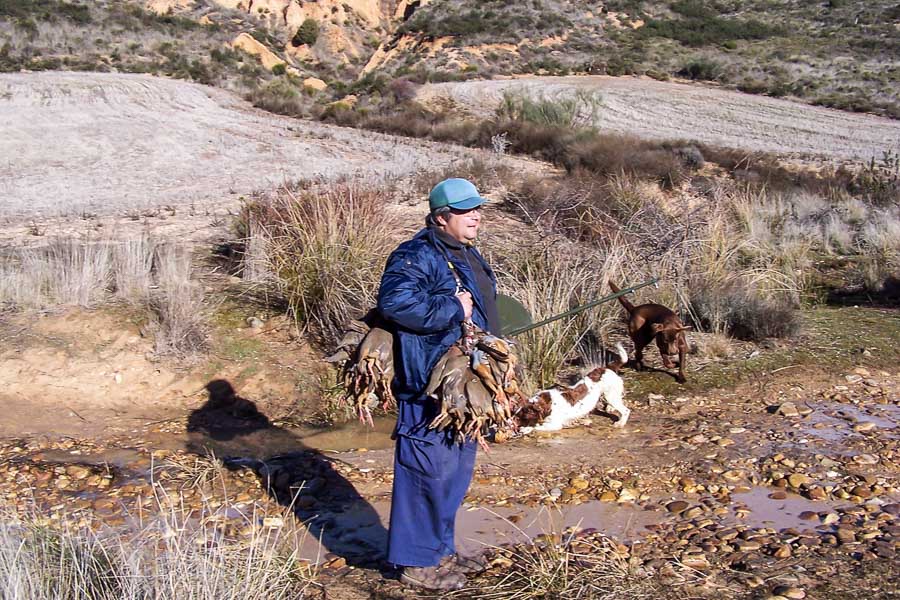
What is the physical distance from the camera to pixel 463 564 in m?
4.02

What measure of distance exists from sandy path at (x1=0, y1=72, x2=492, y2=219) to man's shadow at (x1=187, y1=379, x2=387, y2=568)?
5.86 metres

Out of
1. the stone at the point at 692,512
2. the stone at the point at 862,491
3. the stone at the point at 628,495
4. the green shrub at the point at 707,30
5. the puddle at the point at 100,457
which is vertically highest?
the green shrub at the point at 707,30

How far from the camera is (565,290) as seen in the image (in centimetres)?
736

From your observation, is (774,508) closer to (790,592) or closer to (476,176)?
(790,592)

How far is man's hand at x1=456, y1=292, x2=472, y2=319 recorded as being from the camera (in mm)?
3528

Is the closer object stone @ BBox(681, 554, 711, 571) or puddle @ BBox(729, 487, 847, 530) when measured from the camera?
stone @ BBox(681, 554, 711, 571)

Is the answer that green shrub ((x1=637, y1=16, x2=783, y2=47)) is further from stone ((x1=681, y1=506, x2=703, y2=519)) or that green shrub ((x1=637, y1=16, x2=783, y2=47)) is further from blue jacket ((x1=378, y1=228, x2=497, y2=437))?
blue jacket ((x1=378, y1=228, x2=497, y2=437))

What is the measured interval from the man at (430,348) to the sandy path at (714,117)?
15030 millimetres

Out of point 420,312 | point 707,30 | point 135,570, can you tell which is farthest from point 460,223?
point 707,30

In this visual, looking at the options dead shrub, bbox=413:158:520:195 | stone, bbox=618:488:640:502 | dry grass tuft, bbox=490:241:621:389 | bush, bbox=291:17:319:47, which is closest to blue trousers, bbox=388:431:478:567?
stone, bbox=618:488:640:502

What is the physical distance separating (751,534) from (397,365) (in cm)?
200

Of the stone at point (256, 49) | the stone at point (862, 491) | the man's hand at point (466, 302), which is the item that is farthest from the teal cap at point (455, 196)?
the stone at point (256, 49)

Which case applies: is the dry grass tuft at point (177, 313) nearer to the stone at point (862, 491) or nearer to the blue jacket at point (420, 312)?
the blue jacket at point (420, 312)

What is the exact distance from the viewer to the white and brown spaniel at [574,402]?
598cm
